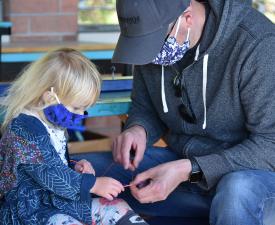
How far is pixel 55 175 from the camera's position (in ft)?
6.45

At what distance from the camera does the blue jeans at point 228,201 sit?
1.97 m

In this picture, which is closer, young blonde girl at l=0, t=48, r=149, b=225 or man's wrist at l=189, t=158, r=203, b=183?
young blonde girl at l=0, t=48, r=149, b=225

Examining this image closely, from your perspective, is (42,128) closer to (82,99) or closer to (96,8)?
(82,99)

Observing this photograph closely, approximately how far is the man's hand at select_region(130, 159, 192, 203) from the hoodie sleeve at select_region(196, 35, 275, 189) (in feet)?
0.21

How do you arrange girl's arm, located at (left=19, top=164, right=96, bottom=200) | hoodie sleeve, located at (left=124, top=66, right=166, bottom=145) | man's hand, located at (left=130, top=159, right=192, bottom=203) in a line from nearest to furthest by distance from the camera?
girl's arm, located at (left=19, top=164, right=96, bottom=200), man's hand, located at (left=130, top=159, right=192, bottom=203), hoodie sleeve, located at (left=124, top=66, right=166, bottom=145)

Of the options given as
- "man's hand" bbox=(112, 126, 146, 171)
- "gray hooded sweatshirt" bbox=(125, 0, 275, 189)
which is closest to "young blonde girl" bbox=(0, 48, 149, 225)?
"man's hand" bbox=(112, 126, 146, 171)

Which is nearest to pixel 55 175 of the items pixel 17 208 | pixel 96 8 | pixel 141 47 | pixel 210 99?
pixel 17 208

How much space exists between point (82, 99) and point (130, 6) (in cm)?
33

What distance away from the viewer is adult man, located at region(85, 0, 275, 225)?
2021mm

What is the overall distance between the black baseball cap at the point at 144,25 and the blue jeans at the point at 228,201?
476 mm

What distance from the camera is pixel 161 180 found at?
2066mm

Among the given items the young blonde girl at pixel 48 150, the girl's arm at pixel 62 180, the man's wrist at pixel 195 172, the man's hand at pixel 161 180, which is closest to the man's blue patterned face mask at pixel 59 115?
the young blonde girl at pixel 48 150

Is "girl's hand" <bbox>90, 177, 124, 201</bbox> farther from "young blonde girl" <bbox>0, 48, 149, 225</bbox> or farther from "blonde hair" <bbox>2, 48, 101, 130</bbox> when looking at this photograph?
"blonde hair" <bbox>2, 48, 101, 130</bbox>

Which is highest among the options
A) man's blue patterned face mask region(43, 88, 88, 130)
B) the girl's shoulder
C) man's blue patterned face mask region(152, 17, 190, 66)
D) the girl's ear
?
man's blue patterned face mask region(152, 17, 190, 66)
